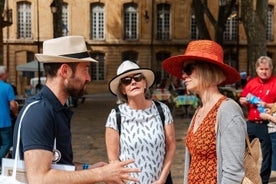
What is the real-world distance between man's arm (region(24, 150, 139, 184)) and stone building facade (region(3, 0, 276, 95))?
3241 cm

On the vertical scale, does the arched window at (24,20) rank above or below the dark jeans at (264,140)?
above

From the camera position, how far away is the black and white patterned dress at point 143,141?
3.35m

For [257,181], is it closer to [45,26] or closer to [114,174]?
[114,174]

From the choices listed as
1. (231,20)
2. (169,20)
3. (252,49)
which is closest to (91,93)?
(169,20)

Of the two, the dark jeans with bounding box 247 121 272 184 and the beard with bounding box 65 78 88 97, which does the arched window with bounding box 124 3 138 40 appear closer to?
the dark jeans with bounding box 247 121 272 184

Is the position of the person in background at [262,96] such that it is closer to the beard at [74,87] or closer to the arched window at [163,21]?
the beard at [74,87]

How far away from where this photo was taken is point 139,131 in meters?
3.38

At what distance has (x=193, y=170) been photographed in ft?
8.90

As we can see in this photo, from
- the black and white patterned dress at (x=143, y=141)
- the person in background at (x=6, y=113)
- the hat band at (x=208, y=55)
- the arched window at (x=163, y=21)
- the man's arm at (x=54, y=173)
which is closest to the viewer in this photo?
the man's arm at (x=54, y=173)

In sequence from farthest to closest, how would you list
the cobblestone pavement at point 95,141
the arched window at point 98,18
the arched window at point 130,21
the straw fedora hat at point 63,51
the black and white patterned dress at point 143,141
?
1. the arched window at point 130,21
2. the arched window at point 98,18
3. the cobblestone pavement at point 95,141
4. the black and white patterned dress at point 143,141
5. the straw fedora hat at point 63,51

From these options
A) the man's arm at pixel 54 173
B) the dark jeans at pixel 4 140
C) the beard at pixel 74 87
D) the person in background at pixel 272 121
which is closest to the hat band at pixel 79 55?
the beard at pixel 74 87

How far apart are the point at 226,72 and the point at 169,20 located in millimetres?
34433

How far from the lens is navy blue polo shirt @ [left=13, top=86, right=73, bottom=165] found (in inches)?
81.0

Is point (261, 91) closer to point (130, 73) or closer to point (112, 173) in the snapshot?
point (130, 73)
